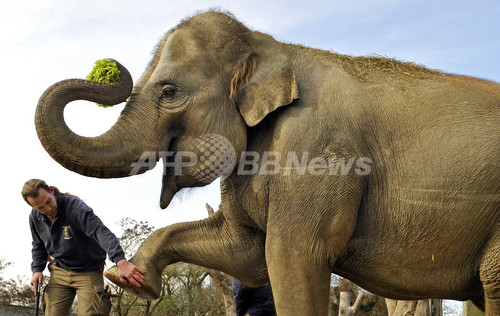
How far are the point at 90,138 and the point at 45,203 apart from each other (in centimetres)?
151

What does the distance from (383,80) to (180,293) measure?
81.8 feet

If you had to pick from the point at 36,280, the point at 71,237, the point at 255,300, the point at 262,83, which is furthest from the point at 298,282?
the point at 36,280

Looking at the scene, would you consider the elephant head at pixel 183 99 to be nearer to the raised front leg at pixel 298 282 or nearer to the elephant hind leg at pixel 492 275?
the raised front leg at pixel 298 282

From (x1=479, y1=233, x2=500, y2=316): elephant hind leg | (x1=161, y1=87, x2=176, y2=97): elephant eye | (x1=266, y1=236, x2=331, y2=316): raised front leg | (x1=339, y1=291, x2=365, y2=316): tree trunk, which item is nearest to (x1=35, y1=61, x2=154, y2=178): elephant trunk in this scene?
(x1=161, y1=87, x2=176, y2=97): elephant eye

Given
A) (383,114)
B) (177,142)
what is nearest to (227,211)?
(177,142)

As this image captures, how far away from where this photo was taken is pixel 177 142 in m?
3.95

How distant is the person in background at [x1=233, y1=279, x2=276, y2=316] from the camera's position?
5328 millimetres

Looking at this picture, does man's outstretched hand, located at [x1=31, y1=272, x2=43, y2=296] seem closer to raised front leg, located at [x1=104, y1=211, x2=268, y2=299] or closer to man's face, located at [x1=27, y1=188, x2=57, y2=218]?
man's face, located at [x1=27, y1=188, x2=57, y2=218]

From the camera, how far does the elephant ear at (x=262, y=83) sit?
12.6 feet

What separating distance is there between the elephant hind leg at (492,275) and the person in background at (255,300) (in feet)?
6.75

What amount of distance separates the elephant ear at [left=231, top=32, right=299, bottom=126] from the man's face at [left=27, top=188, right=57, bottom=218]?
192 cm

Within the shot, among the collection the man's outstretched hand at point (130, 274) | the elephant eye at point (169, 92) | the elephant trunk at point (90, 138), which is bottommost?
the man's outstretched hand at point (130, 274)

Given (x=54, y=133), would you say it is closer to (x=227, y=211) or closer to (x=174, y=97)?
(x=174, y=97)

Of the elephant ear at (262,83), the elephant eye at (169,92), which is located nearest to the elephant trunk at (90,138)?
the elephant eye at (169,92)
